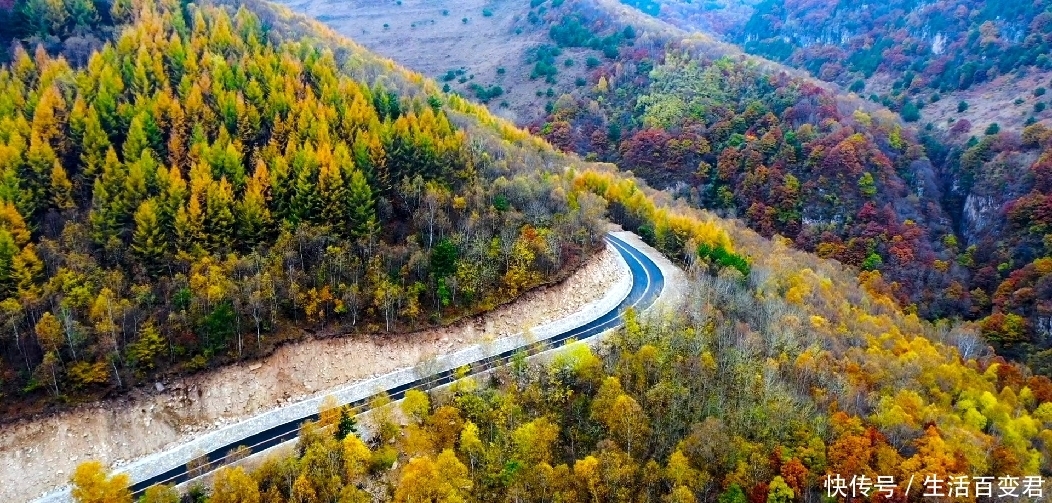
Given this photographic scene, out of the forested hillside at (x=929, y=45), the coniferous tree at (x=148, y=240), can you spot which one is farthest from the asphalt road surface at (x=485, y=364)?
the forested hillside at (x=929, y=45)

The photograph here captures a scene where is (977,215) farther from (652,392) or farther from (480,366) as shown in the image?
(480,366)

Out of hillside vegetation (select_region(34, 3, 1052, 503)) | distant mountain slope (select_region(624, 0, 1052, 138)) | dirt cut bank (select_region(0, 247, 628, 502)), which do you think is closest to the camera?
dirt cut bank (select_region(0, 247, 628, 502))

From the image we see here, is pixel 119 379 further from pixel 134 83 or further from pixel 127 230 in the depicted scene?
pixel 134 83

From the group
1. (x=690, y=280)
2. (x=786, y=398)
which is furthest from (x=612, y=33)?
(x=786, y=398)

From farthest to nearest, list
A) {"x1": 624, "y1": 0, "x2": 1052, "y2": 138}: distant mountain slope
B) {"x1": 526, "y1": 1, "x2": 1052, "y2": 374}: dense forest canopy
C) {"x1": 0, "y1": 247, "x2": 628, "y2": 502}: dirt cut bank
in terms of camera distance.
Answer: {"x1": 624, "y1": 0, "x2": 1052, "y2": 138}: distant mountain slope → {"x1": 526, "y1": 1, "x2": 1052, "y2": 374}: dense forest canopy → {"x1": 0, "y1": 247, "x2": 628, "y2": 502}: dirt cut bank

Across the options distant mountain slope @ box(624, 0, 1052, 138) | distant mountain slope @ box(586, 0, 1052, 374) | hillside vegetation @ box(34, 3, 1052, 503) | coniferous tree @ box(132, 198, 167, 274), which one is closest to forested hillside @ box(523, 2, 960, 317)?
distant mountain slope @ box(586, 0, 1052, 374)

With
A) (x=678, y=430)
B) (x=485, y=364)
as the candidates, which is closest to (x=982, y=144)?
(x=678, y=430)

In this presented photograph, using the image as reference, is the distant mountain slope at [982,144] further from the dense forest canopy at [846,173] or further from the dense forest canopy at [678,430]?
the dense forest canopy at [678,430]

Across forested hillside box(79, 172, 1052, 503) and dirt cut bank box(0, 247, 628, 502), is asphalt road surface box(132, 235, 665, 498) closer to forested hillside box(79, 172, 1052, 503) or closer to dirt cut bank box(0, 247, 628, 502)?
forested hillside box(79, 172, 1052, 503)
